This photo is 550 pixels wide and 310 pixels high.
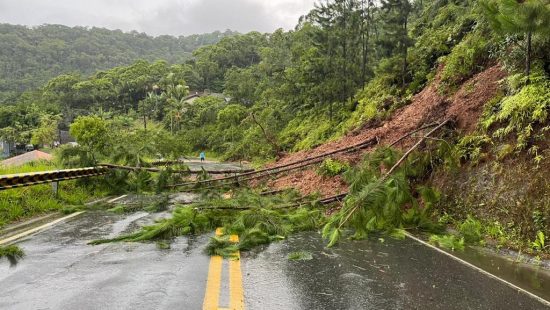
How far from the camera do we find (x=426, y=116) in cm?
1064

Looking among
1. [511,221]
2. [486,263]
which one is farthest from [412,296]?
[511,221]

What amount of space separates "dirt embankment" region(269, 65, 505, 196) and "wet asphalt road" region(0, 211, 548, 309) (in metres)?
4.31

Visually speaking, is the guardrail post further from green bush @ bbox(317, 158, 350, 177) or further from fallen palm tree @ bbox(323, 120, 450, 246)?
green bush @ bbox(317, 158, 350, 177)

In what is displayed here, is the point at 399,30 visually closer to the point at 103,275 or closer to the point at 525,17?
the point at 525,17

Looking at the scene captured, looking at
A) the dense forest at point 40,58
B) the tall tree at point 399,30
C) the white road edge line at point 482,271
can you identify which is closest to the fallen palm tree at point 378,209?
the white road edge line at point 482,271

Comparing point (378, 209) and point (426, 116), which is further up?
point (426, 116)

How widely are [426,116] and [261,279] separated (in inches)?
298

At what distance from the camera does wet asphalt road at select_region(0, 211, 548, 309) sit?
152 inches

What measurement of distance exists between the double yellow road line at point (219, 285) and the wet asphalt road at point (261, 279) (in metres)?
0.07

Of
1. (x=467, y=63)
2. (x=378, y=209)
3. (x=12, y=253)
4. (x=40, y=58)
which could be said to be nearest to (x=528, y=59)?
(x=378, y=209)

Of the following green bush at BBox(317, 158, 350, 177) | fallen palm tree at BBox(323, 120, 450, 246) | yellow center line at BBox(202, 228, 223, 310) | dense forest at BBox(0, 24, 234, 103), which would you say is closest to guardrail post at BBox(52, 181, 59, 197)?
yellow center line at BBox(202, 228, 223, 310)

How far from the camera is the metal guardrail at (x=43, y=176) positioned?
306 inches

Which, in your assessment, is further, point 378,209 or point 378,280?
point 378,209

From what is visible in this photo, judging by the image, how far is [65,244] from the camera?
19.9 feet
